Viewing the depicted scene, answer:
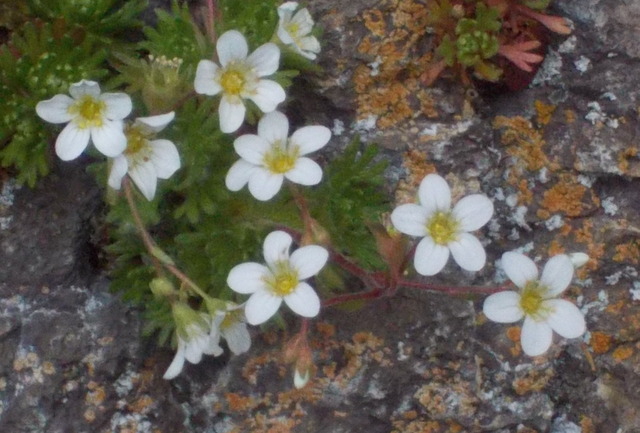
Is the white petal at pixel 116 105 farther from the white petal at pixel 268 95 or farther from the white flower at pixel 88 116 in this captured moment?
the white petal at pixel 268 95

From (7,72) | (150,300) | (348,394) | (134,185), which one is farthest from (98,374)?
(7,72)

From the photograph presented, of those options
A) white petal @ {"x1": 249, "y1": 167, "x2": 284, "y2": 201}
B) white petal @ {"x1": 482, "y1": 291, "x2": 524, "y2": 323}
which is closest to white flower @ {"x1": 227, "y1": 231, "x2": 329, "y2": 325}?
white petal @ {"x1": 249, "y1": 167, "x2": 284, "y2": 201}

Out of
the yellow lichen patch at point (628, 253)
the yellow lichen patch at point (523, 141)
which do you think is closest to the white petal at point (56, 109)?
the yellow lichen patch at point (523, 141)

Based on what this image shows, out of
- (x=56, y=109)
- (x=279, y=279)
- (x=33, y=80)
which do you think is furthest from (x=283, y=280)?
(x=33, y=80)

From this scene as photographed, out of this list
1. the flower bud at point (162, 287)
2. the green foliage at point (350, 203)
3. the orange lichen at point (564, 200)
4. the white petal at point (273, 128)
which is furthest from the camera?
the orange lichen at point (564, 200)

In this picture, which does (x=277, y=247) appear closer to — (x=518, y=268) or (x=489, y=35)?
(x=518, y=268)

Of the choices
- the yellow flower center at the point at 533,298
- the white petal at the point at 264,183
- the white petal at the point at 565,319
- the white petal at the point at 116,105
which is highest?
the white petal at the point at 116,105
